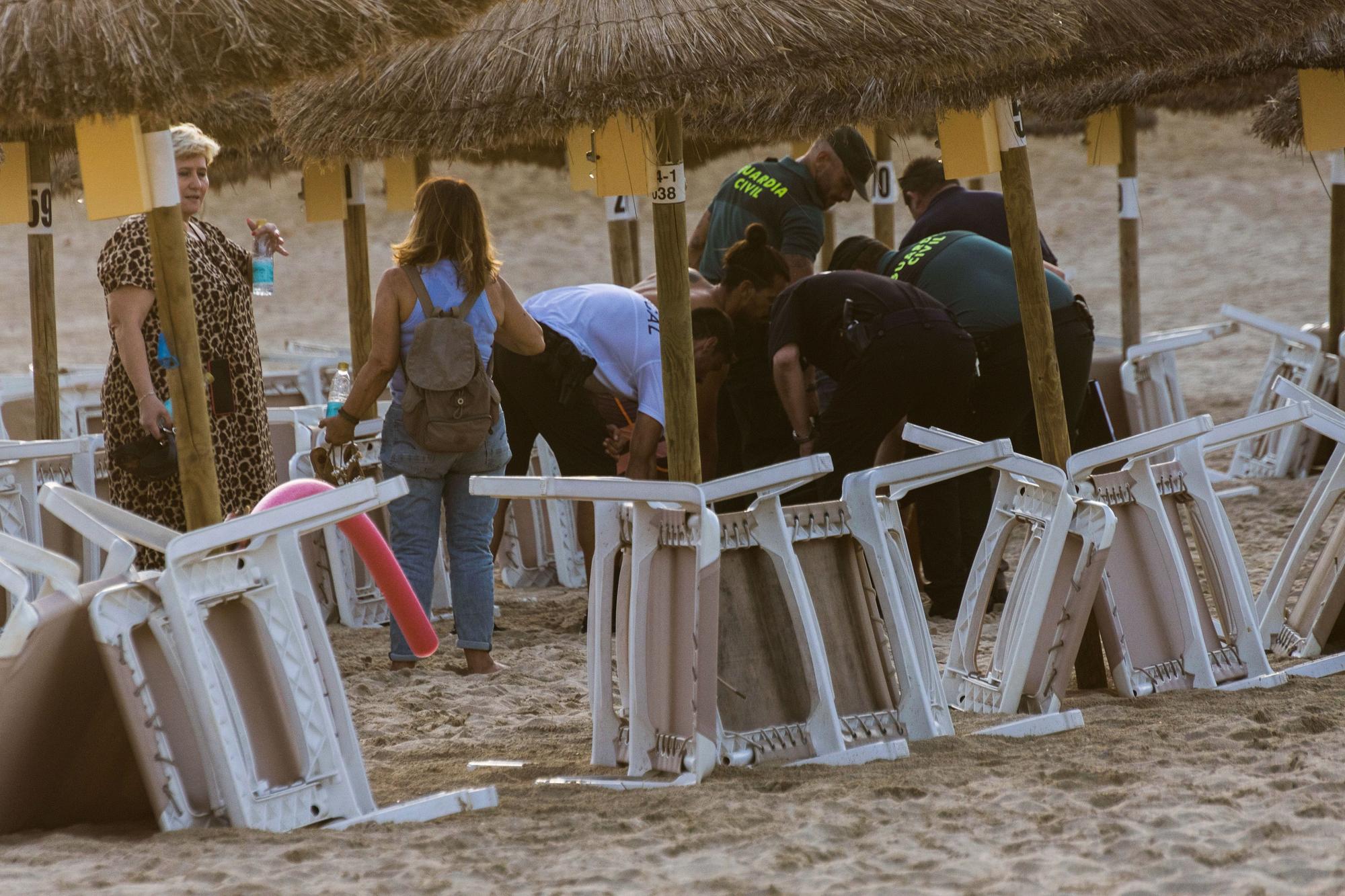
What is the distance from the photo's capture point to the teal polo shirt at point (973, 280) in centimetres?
502

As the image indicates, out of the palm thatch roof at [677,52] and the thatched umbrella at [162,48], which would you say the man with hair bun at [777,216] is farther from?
the thatched umbrella at [162,48]

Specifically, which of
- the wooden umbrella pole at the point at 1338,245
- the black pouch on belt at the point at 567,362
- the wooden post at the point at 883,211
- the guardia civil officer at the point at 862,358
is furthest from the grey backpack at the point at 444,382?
the wooden umbrella pole at the point at 1338,245

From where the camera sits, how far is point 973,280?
16.6 feet

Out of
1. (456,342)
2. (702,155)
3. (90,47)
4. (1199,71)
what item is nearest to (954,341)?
(456,342)

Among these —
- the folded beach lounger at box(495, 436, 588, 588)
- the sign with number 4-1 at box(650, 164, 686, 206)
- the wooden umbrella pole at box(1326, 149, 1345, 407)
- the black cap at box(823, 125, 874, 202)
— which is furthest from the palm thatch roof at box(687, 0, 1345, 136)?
the wooden umbrella pole at box(1326, 149, 1345, 407)

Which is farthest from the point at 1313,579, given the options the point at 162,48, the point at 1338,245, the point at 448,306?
the point at 1338,245

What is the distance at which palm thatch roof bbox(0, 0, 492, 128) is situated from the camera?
2.57m

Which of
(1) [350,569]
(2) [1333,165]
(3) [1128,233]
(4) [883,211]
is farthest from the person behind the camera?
(3) [1128,233]

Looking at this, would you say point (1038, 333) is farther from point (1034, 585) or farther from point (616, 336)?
point (616, 336)

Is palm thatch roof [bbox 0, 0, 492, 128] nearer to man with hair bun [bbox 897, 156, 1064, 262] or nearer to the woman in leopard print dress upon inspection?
the woman in leopard print dress

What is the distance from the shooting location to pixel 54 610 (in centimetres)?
267

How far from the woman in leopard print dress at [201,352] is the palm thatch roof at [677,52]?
972 millimetres

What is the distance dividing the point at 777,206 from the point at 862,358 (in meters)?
1.30

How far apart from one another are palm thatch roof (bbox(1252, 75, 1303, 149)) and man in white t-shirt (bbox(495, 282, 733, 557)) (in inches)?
145
